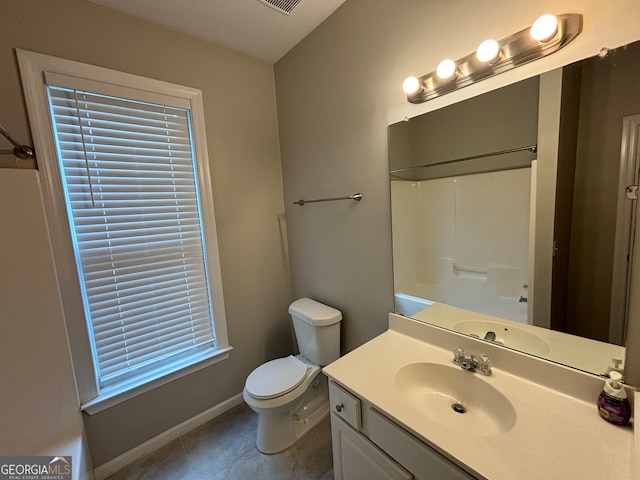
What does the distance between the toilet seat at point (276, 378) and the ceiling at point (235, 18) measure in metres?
2.18

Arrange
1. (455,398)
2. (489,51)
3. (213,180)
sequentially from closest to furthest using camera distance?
(489,51)
(455,398)
(213,180)

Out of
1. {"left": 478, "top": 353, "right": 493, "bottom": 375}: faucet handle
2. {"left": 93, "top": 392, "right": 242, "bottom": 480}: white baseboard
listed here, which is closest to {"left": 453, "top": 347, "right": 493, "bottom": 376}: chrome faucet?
{"left": 478, "top": 353, "right": 493, "bottom": 375}: faucet handle

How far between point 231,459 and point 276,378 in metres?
0.54

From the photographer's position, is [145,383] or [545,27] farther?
[145,383]

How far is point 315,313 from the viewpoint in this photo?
70.6 inches

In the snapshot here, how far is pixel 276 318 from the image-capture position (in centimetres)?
225

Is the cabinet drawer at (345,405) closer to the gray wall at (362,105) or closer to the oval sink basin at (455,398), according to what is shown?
the oval sink basin at (455,398)

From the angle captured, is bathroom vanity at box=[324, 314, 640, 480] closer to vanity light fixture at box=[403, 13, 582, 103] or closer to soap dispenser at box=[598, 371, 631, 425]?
soap dispenser at box=[598, 371, 631, 425]

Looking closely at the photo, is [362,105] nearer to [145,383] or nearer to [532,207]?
[532,207]

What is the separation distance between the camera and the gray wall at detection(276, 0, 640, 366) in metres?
0.96

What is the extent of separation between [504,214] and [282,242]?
5.16 ft

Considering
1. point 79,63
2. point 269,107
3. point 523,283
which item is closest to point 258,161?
point 269,107

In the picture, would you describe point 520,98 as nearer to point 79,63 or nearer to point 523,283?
point 523,283

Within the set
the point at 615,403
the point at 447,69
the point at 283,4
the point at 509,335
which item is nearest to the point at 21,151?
the point at 283,4
